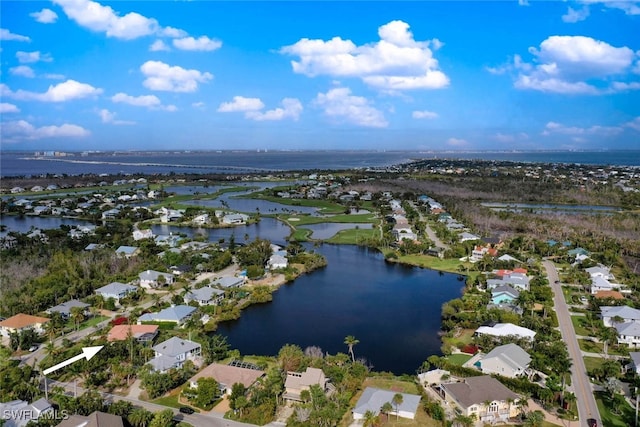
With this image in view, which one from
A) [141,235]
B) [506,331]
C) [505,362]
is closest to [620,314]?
[506,331]

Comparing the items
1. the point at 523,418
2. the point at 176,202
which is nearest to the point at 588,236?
the point at 523,418

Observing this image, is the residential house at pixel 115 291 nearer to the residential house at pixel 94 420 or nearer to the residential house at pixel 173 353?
the residential house at pixel 173 353

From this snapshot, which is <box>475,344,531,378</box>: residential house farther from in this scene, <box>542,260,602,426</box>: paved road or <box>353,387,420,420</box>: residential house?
<box>353,387,420,420</box>: residential house

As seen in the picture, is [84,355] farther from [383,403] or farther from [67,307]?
[383,403]

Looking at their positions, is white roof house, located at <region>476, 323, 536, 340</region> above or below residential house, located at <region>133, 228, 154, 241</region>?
below

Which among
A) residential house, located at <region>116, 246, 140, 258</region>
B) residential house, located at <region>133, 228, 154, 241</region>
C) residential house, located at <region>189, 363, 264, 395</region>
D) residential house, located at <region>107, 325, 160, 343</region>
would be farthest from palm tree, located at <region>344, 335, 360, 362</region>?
residential house, located at <region>133, 228, 154, 241</region>

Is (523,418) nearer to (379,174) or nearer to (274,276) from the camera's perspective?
(274,276)

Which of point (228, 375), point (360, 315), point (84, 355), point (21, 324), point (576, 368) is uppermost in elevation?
point (84, 355)
